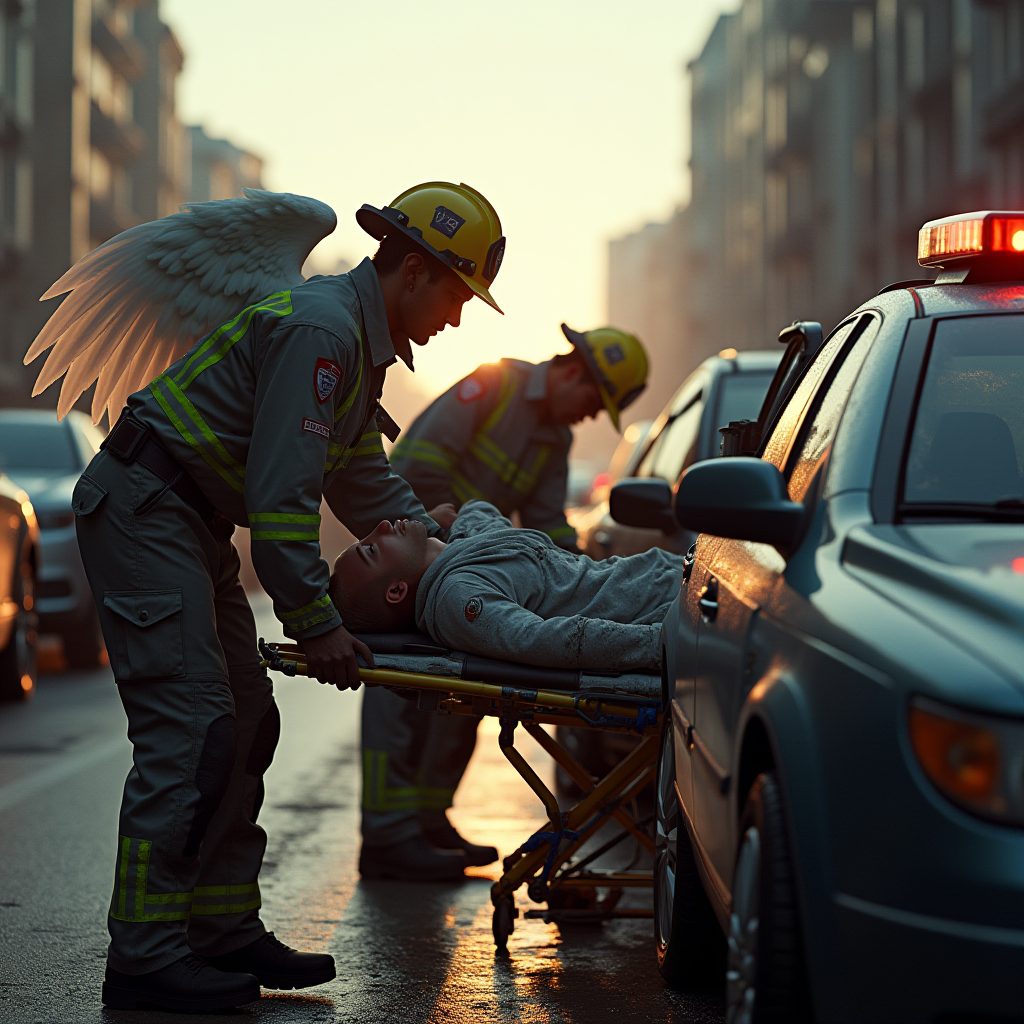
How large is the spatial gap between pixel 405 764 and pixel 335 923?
1043mm

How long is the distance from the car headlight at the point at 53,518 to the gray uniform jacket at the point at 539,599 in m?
7.89

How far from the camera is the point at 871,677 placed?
7.39ft

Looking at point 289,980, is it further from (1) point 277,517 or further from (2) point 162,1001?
(1) point 277,517

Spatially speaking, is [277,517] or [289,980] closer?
[277,517]

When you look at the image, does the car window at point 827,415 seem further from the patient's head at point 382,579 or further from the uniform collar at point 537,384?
the uniform collar at point 537,384

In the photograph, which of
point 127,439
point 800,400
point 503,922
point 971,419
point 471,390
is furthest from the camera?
point 471,390

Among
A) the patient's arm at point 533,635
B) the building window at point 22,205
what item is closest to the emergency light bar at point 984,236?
the patient's arm at point 533,635

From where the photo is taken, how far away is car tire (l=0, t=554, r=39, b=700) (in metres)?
10.2

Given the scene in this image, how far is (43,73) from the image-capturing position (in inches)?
1829

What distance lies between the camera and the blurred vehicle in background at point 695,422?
6.44 m

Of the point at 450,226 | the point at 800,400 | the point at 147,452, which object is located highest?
the point at 450,226

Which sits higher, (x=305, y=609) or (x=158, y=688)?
(x=305, y=609)

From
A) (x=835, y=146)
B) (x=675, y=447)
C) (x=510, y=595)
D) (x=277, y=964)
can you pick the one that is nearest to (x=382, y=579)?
(x=510, y=595)

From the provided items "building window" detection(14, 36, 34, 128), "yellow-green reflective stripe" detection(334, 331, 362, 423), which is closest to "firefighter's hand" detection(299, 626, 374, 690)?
"yellow-green reflective stripe" detection(334, 331, 362, 423)
